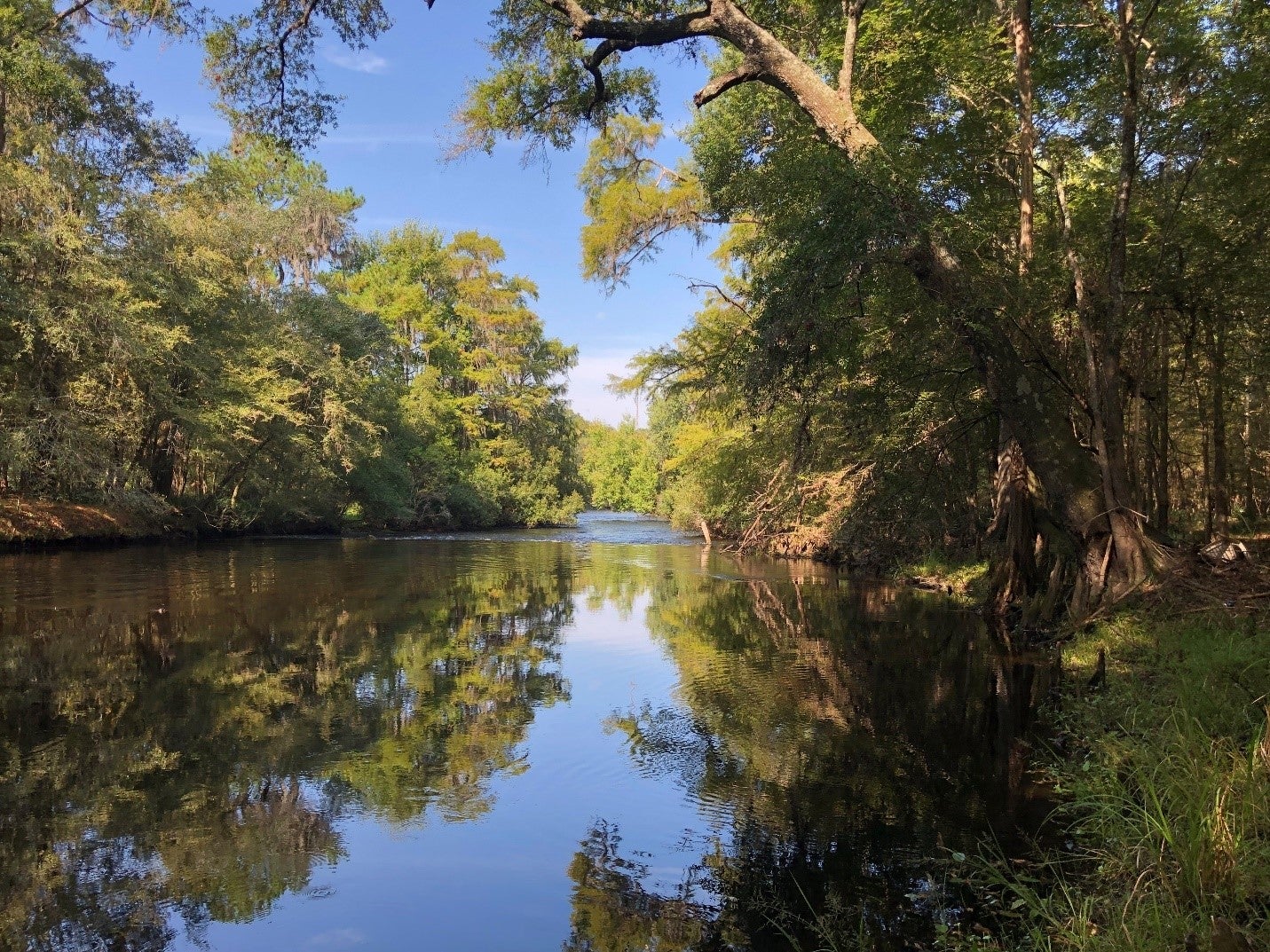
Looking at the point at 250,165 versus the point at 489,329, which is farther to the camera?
the point at 489,329

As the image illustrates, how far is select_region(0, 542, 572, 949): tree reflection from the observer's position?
13.9ft

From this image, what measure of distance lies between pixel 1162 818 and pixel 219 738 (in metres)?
6.62

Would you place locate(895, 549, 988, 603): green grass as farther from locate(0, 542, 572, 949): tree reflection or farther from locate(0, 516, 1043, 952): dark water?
locate(0, 542, 572, 949): tree reflection

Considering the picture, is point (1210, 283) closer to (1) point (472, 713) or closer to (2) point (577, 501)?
(1) point (472, 713)

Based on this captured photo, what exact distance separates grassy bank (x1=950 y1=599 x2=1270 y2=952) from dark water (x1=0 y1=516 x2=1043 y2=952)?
1.50 feet

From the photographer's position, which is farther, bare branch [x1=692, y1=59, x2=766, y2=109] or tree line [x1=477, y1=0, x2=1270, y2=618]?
bare branch [x1=692, y1=59, x2=766, y2=109]

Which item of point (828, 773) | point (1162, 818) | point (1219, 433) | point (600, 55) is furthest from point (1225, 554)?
point (600, 55)

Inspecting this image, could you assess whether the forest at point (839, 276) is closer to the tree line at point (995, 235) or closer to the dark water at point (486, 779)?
the tree line at point (995, 235)

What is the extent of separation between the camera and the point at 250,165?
38.8m

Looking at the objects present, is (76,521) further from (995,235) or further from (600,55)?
(995,235)

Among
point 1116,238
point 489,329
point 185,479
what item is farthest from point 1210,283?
point 489,329

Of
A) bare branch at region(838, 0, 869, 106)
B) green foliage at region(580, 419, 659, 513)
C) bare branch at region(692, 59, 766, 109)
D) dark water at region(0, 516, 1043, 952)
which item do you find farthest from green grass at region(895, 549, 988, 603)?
green foliage at region(580, 419, 659, 513)

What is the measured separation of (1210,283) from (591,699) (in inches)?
390

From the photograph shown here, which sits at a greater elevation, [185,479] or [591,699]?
[185,479]
